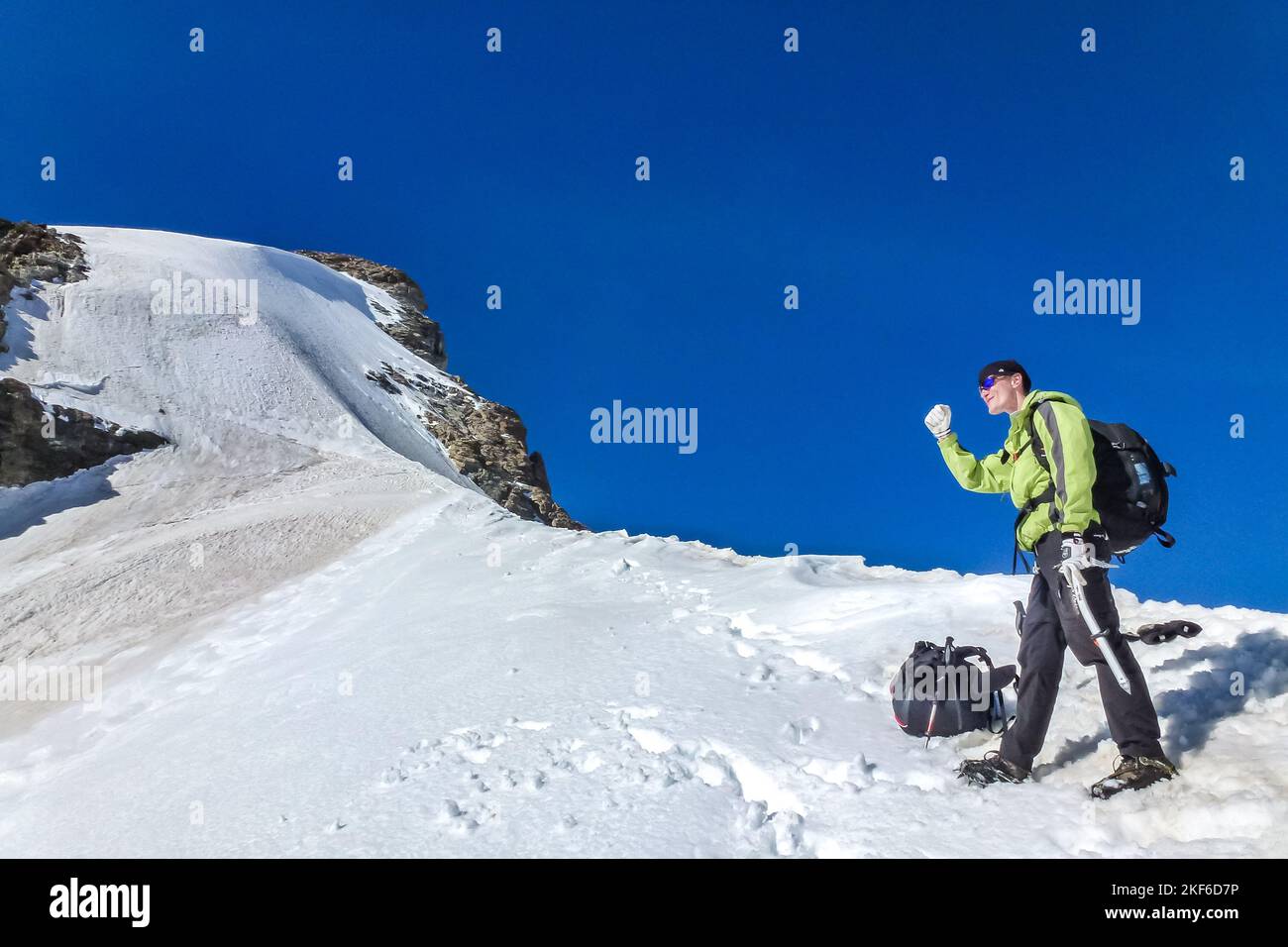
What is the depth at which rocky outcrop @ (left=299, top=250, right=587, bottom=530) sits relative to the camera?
3409 cm

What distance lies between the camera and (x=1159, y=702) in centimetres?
474

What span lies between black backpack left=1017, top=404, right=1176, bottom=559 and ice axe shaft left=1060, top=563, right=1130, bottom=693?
0.35 metres

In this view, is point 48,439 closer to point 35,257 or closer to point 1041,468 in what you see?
point 35,257

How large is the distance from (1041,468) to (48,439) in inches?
869

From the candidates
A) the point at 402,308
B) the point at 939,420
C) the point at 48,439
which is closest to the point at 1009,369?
the point at 939,420

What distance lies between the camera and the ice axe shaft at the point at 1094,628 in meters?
3.87

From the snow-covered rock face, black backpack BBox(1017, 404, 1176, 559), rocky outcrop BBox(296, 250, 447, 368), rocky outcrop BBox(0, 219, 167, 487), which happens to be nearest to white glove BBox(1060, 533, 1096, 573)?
black backpack BBox(1017, 404, 1176, 559)

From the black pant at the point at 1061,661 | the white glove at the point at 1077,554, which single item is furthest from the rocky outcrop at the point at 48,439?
the white glove at the point at 1077,554

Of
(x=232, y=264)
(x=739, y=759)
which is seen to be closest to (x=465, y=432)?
(x=232, y=264)

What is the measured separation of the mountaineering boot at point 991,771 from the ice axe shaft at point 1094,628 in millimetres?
742

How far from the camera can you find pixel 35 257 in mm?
26859

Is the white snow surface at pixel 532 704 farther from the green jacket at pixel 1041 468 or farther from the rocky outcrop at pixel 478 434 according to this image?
the rocky outcrop at pixel 478 434

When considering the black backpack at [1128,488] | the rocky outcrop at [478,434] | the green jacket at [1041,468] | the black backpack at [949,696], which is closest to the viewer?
the green jacket at [1041,468]

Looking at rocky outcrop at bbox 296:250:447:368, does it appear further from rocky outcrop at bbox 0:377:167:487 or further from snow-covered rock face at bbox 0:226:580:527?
rocky outcrop at bbox 0:377:167:487
